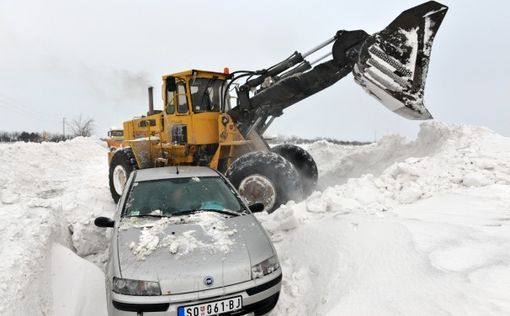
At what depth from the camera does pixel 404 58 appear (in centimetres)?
562

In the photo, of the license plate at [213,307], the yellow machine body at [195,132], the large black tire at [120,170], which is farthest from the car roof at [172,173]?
the large black tire at [120,170]

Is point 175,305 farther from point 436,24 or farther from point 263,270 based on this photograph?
point 436,24

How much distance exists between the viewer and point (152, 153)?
832 cm

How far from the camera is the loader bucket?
546cm

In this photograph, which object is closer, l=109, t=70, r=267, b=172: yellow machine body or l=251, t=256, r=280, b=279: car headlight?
l=251, t=256, r=280, b=279: car headlight

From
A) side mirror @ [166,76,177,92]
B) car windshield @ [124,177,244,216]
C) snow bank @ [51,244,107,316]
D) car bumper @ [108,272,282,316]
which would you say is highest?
side mirror @ [166,76,177,92]

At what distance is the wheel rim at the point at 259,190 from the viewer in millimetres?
6148

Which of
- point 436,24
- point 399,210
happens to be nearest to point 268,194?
point 399,210

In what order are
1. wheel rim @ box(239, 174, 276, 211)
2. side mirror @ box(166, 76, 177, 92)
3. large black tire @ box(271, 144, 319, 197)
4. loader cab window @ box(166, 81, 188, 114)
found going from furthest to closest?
large black tire @ box(271, 144, 319, 197), loader cab window @ box(166, 81, 188, 114), side mirror @ box(166, 76, 177, 92), wheel rim @ box(239, 174, 276, 211)

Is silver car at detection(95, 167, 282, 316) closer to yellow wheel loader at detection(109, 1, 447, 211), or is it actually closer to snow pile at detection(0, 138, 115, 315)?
snow pile at detection(0, 138, 115, 315)

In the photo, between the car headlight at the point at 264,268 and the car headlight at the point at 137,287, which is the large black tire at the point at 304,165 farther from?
the car headlight at the point at 137,287

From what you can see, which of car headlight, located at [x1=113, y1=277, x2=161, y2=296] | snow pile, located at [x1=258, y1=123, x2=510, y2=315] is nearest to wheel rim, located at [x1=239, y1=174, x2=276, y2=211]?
snow pile, located at [x1=258, y1=123, x2=510, y2=315]

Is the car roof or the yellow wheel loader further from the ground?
the yellow wheel loader

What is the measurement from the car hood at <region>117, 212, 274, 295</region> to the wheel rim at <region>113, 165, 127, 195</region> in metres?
4.89
